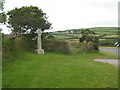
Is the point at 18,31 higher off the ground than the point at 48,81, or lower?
higher

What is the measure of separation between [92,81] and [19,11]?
17.6m

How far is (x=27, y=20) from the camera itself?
20.4m

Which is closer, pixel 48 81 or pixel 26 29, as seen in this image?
pixel 48 81

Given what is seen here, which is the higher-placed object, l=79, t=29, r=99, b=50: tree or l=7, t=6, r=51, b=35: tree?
l=7, t=6, r=51, b=35: tree

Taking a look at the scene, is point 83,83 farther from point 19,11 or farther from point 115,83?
point 19,11

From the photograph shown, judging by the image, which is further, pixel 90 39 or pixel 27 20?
pixel 90 39

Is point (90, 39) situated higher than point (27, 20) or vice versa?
point (27, 20)

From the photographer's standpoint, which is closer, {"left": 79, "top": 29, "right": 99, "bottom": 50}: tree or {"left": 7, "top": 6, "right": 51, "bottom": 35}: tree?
{"left": 7, "top": 6, "right": 51, "bottom": 35}: tree

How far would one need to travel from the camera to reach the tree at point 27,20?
2044cm

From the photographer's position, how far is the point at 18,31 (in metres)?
21.3

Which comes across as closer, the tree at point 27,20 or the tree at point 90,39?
the tree at point 27,20

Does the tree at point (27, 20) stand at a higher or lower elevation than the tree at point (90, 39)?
higher

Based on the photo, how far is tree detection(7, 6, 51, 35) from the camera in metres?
20.4

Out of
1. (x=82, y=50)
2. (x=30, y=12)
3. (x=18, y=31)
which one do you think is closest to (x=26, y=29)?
(x=18, y=31)
